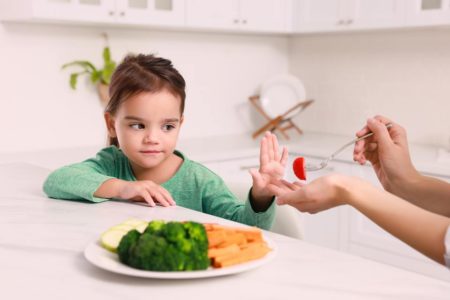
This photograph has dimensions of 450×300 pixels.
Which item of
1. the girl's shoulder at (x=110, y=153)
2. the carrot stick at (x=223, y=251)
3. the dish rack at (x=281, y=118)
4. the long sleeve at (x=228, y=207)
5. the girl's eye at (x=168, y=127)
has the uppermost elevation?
the girl's eye at (x=168, y=127)

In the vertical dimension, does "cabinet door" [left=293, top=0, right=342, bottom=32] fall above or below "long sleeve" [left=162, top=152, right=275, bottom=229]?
above

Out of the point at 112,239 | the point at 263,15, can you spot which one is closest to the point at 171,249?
the point at 112,239

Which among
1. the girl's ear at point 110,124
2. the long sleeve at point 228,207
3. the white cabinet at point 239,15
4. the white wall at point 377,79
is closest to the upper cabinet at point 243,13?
the white cabinet at point 239,15

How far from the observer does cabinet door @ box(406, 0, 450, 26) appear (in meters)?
2.84

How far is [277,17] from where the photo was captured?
140 inches

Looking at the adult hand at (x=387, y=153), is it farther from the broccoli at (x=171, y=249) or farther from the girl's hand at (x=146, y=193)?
the broccoli at (x=171, y=249)

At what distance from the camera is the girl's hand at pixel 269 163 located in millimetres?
1260

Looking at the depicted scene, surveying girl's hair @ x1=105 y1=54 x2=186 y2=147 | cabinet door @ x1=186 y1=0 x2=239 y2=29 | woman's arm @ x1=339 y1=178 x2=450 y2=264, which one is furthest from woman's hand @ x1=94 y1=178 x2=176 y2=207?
cabinet door @ x1=186 y1=0 x2=239 y2=29

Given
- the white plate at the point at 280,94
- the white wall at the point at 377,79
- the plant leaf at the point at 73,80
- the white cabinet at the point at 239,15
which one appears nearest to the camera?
the plant leaf at the point at 73,80

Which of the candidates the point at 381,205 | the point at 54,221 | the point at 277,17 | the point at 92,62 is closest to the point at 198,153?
the point at 92,62

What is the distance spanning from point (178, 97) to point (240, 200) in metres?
0.33

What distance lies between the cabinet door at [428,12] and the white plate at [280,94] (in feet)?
2.97

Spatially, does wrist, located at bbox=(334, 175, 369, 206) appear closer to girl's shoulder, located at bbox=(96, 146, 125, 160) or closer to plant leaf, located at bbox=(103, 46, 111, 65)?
girl's shoulder, located at bbox=(96, 146, 125, 160)

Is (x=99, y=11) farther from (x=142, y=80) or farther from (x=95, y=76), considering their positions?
(x=142, y=80)
